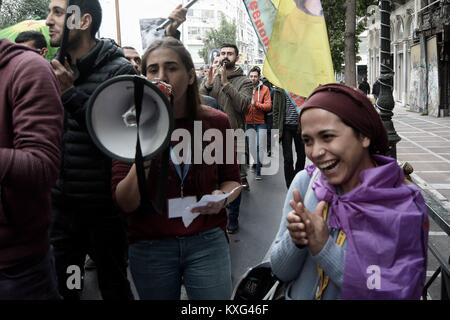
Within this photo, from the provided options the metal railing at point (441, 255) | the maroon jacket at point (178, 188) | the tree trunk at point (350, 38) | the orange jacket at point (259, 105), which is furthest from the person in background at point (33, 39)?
the tree trunk at point (350, 38)

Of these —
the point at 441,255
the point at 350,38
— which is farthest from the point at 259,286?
the point at 350,38

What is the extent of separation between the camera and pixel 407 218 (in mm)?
1494

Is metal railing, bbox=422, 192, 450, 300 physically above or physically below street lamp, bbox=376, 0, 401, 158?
below

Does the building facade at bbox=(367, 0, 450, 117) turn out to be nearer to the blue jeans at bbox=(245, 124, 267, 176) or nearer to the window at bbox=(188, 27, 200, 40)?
the blue jeans at bbox=(245, 124, 267, 176)

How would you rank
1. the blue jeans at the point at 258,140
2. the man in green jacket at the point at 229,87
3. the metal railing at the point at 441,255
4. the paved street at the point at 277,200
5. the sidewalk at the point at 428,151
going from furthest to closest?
the blue jeans at the point at 258,140 → the sidewalk at the point at 428,151 → the man in green jacket at the point at 229,87 → the paved street at the point at 277,200 → the metal railing at the point at 441,255

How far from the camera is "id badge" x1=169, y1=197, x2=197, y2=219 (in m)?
2.18

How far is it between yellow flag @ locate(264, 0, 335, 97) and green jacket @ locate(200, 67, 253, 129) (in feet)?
9.20

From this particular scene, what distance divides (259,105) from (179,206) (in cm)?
622

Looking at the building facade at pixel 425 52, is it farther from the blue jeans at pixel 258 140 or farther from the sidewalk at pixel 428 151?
the blue jeans at pixel 258 140

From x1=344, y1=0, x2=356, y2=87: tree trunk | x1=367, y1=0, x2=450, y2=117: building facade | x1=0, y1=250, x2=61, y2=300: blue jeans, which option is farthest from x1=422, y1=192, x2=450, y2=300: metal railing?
x1=367, y1=0, x2=450, y2=117: building facade

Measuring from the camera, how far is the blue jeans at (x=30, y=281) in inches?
70.8

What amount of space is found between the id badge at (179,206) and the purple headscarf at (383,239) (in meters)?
0.79

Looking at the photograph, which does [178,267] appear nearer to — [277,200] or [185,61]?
[185,61]

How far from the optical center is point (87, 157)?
2.67 meters
